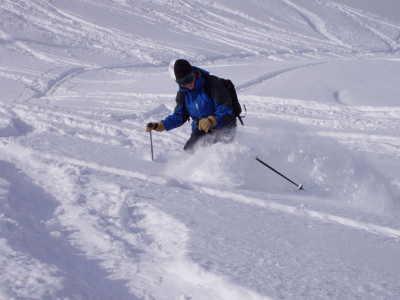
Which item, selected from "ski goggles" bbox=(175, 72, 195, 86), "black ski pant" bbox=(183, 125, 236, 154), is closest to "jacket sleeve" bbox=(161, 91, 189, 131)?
"black ski pant" bbox=(183, 125, 236, 154)

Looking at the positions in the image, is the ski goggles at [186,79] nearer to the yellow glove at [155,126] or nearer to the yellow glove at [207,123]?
the yellow glove at [207,123]

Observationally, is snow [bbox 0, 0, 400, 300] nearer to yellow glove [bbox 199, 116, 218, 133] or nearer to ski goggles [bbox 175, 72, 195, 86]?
ski goggles [bbox 175, 72, 195, 86]

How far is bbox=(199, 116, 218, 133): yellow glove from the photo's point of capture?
13.7 feet

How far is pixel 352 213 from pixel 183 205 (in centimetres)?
151

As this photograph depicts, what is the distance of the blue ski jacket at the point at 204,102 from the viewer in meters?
4.29

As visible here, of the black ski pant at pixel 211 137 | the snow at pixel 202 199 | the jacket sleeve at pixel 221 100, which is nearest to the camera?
the snow at pixel 202 199

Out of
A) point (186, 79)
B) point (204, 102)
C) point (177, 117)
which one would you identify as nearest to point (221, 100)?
point (204, 102)

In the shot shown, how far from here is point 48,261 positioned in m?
2.42

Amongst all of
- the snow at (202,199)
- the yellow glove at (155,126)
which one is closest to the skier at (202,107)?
the yellow glove at (155,126)

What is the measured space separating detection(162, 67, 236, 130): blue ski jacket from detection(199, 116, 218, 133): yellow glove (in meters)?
0.09

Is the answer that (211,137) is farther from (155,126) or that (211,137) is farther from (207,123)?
(155,126)

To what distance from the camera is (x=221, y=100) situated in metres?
4.28

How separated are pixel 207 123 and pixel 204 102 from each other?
0.39 m

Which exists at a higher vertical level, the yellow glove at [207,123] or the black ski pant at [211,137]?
the yellow glove at [207,123]
